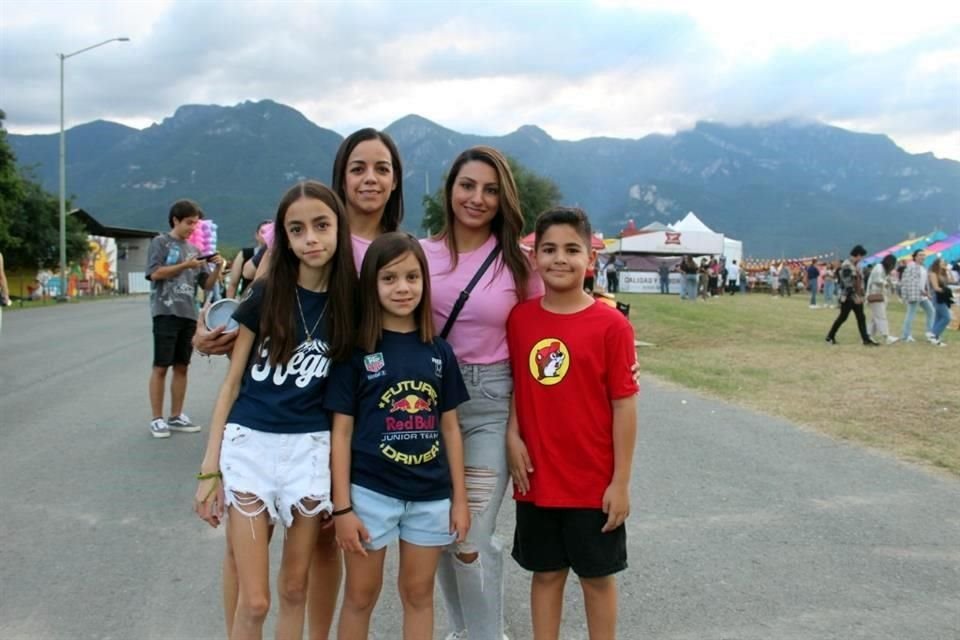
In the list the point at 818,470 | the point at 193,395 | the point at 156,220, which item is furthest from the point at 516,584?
the point at 156,220

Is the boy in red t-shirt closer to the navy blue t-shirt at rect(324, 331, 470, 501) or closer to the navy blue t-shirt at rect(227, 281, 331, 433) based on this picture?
the navy blue t-shirt at rect(324, 331, 470, 501)

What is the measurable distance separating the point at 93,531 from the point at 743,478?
14.0ft

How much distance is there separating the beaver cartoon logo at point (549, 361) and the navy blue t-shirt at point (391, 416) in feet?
1.24

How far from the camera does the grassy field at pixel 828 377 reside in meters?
7.07

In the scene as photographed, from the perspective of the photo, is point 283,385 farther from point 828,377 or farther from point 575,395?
point 828,377

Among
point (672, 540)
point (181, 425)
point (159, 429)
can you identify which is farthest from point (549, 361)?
point (181, 425)

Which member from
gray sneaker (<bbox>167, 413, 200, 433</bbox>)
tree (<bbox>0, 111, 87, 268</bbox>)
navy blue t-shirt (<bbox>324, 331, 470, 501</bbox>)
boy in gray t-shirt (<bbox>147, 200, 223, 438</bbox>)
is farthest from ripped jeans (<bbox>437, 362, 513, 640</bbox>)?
tree (<bbox>0, 111, 87, 268</bbox>)

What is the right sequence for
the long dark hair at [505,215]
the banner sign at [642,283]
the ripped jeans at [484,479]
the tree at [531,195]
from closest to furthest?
1. the ripped jeans at [484,479]
2. the long dark hair at [505,215]
3. the banner sign at [642,283]
4. the tree at [531,195]

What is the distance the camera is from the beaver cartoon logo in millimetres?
2615

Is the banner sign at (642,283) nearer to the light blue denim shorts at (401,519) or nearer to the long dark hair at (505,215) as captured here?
the long dark hair at (505,215)

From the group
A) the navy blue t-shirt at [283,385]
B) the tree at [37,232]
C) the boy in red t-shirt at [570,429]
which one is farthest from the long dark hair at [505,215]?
the tree at [37,232]

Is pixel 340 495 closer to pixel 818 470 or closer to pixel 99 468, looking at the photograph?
pixel 99 468

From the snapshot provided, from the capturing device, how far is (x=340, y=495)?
95.5 inches

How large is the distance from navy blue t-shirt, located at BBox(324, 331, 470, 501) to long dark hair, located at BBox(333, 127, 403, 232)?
716 millimetres
